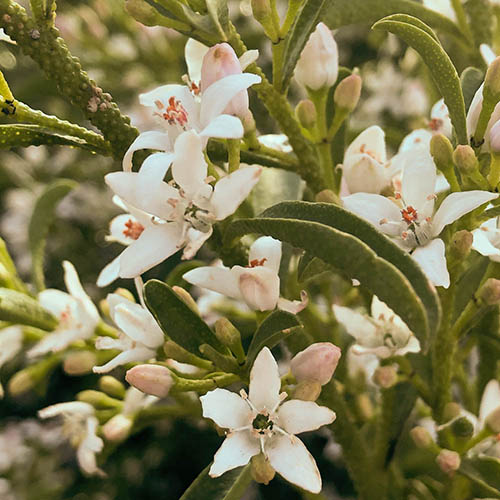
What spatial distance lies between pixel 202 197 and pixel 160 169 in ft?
0.18

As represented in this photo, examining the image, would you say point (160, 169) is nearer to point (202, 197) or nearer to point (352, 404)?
point (202, 197)

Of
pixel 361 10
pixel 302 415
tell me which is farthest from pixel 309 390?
pixel 361 10

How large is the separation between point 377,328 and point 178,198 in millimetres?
285

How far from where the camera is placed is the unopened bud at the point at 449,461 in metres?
0.72

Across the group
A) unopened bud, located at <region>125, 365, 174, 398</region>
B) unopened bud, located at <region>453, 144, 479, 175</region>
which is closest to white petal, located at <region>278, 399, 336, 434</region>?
unopened bud, located at <region>125, 365, 174, 398</region>

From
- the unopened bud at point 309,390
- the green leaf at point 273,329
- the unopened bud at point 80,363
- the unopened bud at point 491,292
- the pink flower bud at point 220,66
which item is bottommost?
the unopened bud at point 80,363

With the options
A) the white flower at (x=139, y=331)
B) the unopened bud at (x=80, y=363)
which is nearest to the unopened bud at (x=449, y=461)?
the white flower at (x=139, y=331)

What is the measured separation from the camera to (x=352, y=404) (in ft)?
3.31

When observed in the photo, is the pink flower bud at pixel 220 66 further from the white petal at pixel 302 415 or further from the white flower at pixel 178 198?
the white petal at pixel 302 415

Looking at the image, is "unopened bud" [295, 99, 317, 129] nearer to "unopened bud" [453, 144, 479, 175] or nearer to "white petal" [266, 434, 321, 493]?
"unopened bud" [453, 144, 479, 175]

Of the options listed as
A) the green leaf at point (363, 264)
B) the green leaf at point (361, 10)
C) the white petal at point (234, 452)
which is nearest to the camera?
the green leaf at point (363, 264)

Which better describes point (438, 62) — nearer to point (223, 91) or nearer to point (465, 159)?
point (465, 159)

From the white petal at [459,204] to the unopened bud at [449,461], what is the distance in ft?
0.77

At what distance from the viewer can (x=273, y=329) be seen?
63cm
